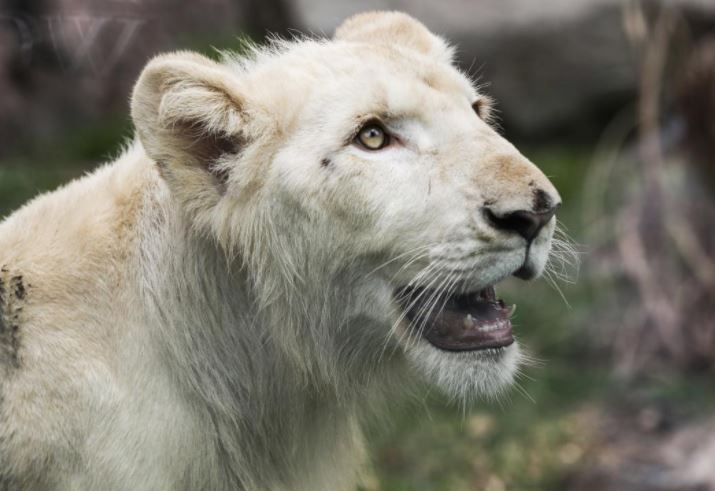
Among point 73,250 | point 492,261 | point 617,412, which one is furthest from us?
point 617,412

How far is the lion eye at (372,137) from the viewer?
11.2 ft

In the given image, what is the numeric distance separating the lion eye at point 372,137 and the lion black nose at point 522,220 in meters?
0.39

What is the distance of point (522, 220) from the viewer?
3.25m

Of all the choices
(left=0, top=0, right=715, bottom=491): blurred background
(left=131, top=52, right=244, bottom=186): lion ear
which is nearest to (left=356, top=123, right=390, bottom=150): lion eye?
(left=131, top=52, right=244, bottom=186): lion ear

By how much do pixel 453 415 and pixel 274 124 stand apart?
405 cm

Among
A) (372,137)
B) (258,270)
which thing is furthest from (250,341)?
(372,137)

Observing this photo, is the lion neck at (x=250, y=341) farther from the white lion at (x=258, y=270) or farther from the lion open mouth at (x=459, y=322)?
the lion open mouth at (x=459, y=322)

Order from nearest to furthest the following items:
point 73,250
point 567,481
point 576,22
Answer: point 73,250, point 567,481, point 576,22

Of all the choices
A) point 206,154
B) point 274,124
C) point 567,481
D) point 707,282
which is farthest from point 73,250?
point 707,282

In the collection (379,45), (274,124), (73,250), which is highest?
(379,45)

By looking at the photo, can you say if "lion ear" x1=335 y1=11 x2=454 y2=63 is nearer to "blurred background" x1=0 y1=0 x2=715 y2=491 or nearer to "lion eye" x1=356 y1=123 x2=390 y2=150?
"lion eye" x1=356 y1=123 x2=390 y2=150

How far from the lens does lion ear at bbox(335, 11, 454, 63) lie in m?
3.89

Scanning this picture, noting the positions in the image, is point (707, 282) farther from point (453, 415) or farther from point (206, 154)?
point (206, 154)

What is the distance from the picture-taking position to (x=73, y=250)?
3518 millimetres
